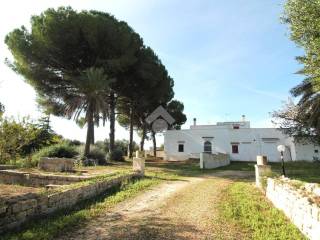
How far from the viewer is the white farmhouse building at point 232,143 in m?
32.7

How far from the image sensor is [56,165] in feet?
48.0

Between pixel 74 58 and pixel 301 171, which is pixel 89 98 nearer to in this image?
pixel 74 58

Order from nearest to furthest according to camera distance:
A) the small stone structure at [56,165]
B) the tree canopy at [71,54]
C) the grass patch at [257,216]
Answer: the grass patch at [257,216] < the small stone structure at [56,165] < the tree canopy at [71,54]

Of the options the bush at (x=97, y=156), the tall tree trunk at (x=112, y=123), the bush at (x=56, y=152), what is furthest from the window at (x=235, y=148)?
the bush at (x=56, y=152)

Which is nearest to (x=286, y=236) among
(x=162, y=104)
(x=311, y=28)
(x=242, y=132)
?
(x=311, y=28)

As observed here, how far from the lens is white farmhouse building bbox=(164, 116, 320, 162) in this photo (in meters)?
32.7

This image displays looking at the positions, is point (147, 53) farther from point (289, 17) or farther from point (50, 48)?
point (289, 17)

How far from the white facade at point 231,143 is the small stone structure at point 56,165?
21.9 metres

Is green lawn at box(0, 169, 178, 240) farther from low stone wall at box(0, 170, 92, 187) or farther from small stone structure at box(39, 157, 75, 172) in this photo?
small stone structure at box(39, 157, 75, 172)

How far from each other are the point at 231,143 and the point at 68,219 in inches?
1164

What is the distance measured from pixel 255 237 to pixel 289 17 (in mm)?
8794

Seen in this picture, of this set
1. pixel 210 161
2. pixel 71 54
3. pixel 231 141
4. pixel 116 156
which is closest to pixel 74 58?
pixel 71 54

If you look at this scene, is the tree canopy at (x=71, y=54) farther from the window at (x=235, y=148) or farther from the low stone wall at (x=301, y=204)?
the window at (x=235, y=148)

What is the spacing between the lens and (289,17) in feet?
37.6
